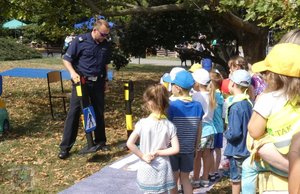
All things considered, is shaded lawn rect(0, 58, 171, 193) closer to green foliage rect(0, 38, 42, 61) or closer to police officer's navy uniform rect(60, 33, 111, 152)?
police officer's navy uniform rect(60, 33, 111, 152)

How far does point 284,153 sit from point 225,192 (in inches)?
116

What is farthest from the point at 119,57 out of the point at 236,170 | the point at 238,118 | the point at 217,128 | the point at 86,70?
the point at 238,118

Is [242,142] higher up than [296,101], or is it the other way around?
[296,101]

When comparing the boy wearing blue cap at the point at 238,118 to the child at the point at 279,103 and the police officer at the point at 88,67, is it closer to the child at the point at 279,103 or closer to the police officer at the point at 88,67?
the child at the point at 279,103

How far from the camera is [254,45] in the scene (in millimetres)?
12711

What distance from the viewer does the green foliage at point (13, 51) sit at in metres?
28.3

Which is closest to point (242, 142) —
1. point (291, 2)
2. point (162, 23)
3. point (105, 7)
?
point (291, 2)

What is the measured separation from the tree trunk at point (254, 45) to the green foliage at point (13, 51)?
18700 mm

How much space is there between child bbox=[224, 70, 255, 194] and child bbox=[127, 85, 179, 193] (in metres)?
0.78

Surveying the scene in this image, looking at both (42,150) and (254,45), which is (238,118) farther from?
(254,45)

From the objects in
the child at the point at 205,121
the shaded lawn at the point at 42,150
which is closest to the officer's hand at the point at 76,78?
the shaded lawn at the point at 42,150

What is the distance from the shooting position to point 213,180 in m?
5.72

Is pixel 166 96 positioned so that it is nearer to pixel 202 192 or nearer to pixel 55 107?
pixel 202 192

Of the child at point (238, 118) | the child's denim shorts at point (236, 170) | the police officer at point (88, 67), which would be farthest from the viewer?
the police officer at point (88, 67)
